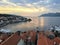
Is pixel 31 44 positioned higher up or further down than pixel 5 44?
further down

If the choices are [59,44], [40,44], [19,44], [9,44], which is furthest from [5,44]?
[59,44]

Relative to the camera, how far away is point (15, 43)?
1355 centimetres

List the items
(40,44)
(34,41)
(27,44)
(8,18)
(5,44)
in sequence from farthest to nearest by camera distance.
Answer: (8,18) → (34,41) → (27,44) → (40,44) → (5,44)

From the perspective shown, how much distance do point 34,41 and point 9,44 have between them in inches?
178

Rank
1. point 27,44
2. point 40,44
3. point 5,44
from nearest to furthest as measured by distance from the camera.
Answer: point 5,44, point 40,44, point 27,44

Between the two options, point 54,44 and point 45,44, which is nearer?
point 45,44

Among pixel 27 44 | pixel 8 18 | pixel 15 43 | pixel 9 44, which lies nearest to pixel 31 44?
pixel 27 44

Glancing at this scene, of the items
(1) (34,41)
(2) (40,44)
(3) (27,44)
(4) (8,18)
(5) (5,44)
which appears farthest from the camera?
(4) (8,18)

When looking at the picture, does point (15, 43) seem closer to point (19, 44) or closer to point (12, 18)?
point (19, 44)

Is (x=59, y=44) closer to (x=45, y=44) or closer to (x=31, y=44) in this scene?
(x=45, y=44)

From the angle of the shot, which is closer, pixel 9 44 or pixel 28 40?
pixel 9 44

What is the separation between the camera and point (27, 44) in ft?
49.4

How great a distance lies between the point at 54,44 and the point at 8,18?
75.4 meters

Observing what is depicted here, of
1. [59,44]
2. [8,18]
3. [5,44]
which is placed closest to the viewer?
[5,44]
